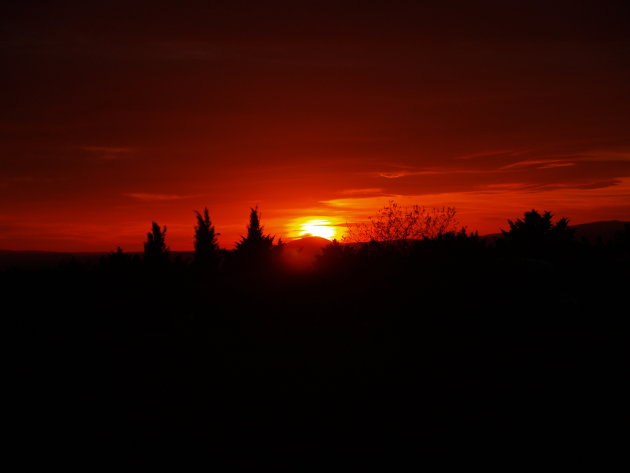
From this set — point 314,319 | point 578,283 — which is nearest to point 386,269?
point 314,319

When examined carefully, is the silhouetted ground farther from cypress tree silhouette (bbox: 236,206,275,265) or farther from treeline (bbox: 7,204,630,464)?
cypress tree silhouette (bbox: 236,206,275,265)

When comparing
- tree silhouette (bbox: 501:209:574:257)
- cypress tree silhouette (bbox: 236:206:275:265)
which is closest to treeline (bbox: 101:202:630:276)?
tree silhouette (bbox: 501:209:574:257)

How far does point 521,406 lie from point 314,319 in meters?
4.08

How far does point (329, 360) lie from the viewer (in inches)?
330

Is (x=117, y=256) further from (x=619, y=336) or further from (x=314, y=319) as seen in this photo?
(x=619, y=336)

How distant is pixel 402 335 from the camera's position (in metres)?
8.98

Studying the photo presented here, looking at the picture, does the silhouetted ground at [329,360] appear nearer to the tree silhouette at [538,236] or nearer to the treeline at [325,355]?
the treeline at [325,355]

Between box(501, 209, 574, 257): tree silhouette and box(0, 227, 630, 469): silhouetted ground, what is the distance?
2.19m

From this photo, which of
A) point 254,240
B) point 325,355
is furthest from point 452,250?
point 254,240

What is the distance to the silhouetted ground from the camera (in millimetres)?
6930

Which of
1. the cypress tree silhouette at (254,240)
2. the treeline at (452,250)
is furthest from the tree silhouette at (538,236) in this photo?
the cypress tree silhouette at (254,240)

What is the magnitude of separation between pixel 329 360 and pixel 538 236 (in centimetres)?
1021

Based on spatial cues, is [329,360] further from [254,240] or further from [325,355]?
[254,240]

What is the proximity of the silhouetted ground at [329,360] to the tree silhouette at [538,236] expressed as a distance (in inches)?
86.4
